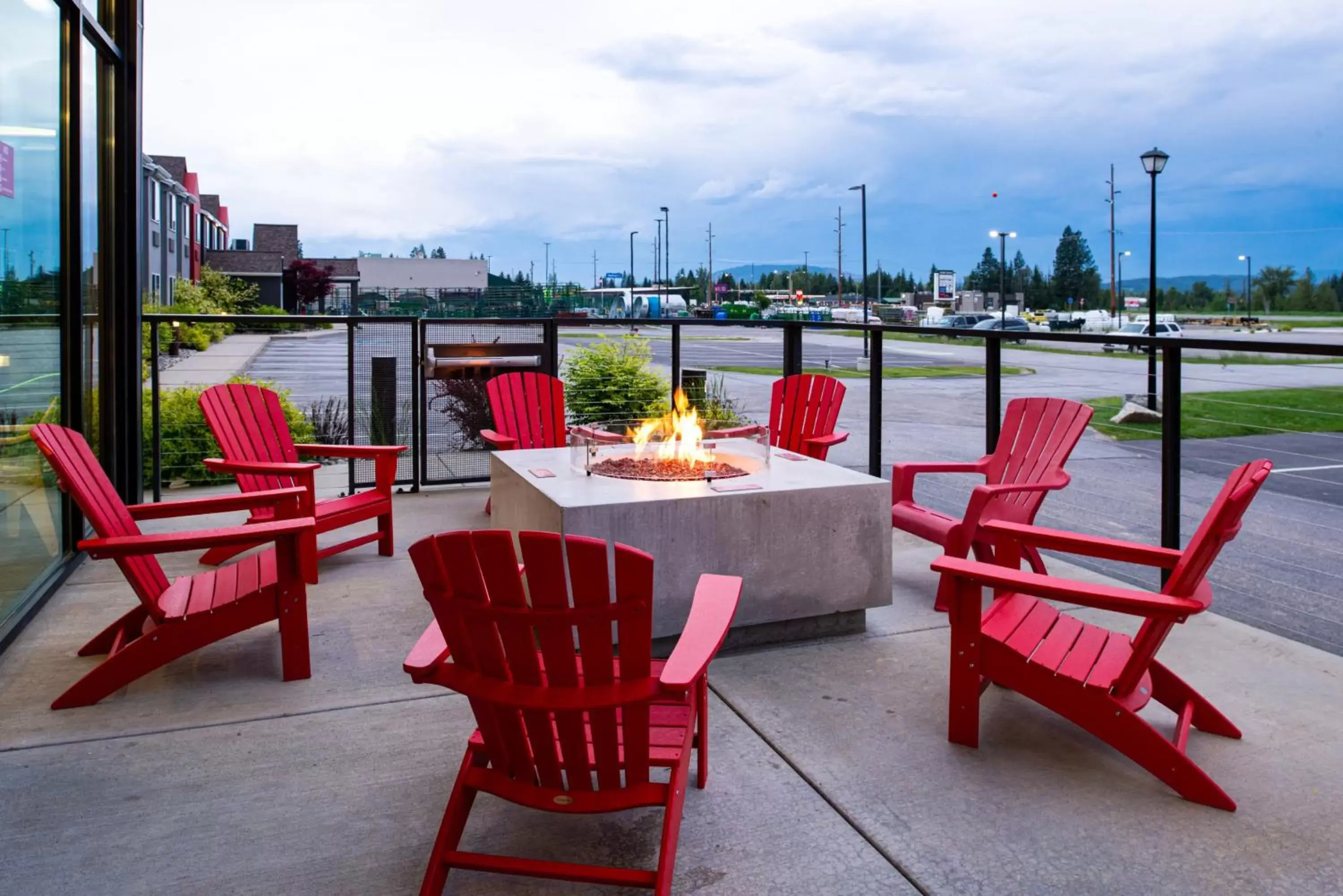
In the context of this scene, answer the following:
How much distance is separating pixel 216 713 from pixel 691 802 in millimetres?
1553

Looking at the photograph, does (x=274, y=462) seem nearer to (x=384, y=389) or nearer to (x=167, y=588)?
(x=167, y=588)

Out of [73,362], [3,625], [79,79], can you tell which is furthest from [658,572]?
[79,79]

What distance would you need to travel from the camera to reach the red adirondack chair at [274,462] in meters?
4.59

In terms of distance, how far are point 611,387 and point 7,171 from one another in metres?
4.84

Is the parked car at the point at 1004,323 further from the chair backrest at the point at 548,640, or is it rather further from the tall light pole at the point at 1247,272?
the chair backrest at the point at 548,640

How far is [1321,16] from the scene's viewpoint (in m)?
76.3

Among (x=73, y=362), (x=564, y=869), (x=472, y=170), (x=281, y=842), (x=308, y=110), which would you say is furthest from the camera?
(x=472, y=170)

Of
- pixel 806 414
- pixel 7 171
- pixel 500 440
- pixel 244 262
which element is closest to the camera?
pixel 7 171

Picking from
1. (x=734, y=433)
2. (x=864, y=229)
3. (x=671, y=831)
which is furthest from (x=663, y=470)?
(x=864, y=229)

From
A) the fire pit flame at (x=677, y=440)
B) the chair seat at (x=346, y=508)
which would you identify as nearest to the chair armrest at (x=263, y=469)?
the chair seat at (x=346, y=508)

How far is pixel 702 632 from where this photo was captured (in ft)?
7.44

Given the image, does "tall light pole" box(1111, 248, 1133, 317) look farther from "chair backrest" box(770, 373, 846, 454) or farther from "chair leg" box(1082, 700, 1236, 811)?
"chair leg" box(1082, 700, 1236, 811)

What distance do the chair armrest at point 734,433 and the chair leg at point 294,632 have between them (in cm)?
183

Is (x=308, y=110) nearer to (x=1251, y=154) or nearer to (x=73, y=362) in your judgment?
(x=73, y=362)
